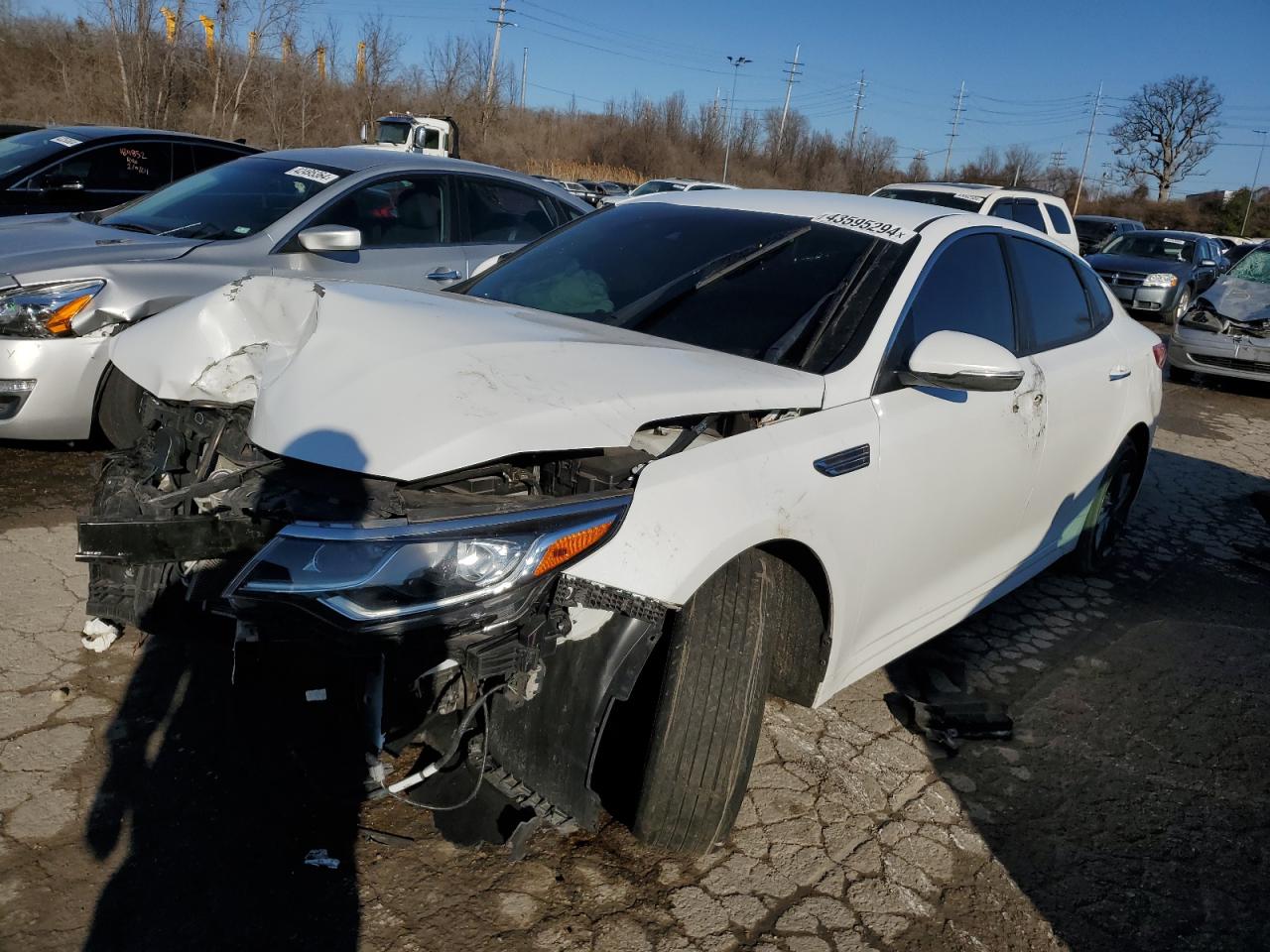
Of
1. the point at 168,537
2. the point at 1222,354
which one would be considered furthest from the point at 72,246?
the point at 1222,354

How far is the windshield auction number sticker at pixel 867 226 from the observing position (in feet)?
10.6

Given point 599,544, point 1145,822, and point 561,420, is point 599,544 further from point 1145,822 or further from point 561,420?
point 1145,822

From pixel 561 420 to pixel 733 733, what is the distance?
2.93 ft

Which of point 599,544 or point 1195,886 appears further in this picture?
point 1195,886

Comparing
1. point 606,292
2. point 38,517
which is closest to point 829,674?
point 606,292

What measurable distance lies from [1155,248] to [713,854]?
60.7ft

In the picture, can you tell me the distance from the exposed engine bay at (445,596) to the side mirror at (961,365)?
0.54 meters

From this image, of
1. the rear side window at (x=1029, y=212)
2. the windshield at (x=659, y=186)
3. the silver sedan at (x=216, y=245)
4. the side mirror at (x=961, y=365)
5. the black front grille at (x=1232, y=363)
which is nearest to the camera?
the side mirror at (x=961, y=365)

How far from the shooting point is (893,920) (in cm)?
246

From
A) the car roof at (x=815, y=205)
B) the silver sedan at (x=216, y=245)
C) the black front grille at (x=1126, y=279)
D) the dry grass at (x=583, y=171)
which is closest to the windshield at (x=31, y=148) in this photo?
the silver sedan at (x=216, y=245)

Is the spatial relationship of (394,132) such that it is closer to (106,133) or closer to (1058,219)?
(1058,219)

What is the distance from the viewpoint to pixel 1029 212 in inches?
492

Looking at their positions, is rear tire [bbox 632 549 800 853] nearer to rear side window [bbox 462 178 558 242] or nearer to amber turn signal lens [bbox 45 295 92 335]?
amber turn signal lens [bbox 45 295 92 335]

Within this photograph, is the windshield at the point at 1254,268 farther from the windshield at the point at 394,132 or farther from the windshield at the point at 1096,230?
the windshield at the point at 394,132
